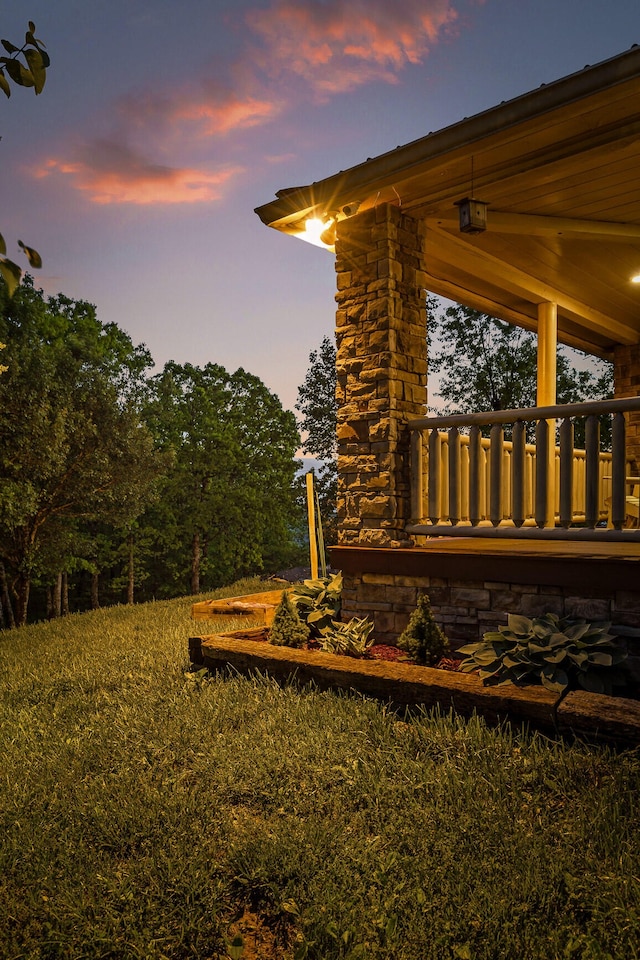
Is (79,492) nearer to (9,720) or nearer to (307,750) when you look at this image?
(9,720)

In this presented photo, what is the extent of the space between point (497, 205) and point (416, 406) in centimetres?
176

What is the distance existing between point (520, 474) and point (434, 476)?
676 millimetres

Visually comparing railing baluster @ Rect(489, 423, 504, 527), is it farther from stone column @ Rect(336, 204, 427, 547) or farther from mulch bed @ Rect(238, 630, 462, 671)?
mulch bed @ Rect(238, 630, 462, 671)

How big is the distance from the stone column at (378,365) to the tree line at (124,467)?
271 inches

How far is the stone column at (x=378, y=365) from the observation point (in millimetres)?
4867

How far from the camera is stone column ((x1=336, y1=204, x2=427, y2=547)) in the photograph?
4.87 meters

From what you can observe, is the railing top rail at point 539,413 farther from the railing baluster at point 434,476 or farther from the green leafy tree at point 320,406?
the green leafy tree at point 320,406

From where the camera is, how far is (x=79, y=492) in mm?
12672

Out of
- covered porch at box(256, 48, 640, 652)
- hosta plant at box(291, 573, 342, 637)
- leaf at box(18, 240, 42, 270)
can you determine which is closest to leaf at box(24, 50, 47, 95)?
leaf at box(18, 240, 42, 270)

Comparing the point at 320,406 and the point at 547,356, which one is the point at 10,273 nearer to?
the point at 547,356

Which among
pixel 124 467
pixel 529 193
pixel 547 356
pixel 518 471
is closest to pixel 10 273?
pixel 518 471

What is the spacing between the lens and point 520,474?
436 centimetres

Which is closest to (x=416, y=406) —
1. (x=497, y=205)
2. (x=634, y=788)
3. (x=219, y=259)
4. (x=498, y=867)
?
(x=497, y=205)

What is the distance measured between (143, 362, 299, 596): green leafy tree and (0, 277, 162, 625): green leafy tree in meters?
5.80
